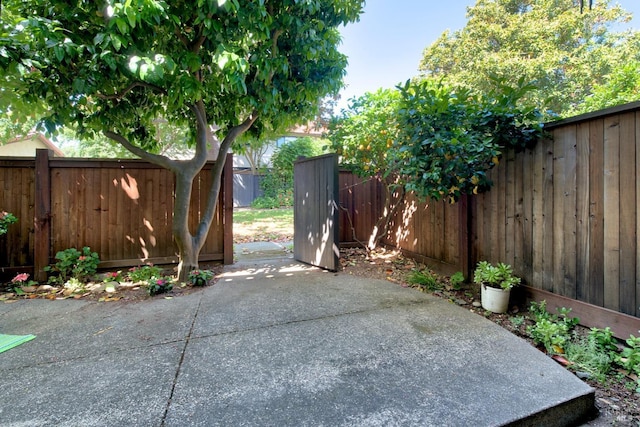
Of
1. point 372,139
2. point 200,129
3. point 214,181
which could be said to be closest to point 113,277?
point 214,181

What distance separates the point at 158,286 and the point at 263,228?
190 inches

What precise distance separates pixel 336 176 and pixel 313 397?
3166 millimetres

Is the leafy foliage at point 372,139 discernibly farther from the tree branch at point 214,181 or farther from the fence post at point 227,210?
the fence post at point 227,210

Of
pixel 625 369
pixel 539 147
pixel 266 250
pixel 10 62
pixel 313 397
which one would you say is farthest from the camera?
pixel 266 250

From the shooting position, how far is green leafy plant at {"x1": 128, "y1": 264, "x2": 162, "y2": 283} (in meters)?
3.85

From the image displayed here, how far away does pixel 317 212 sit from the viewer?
15.6ft

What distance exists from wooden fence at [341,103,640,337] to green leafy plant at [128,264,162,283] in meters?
3.96

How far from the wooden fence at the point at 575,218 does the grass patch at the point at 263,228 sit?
15.4 ft

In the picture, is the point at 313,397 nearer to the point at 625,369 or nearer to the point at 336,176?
the point at 625,369

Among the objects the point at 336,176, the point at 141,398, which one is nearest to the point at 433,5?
the point at 336,176

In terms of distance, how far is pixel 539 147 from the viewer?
2770 millimetres

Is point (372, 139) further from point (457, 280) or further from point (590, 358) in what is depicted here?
point (590, 358)

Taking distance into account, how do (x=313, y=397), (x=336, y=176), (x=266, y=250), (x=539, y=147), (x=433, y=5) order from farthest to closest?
(x=433, y=5) → (x=266, y=250) → (x=336, y=176) → (x=539, y=147) → (x=313, y=397)

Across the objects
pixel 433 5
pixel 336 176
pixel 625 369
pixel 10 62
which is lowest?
pixel 625 369
